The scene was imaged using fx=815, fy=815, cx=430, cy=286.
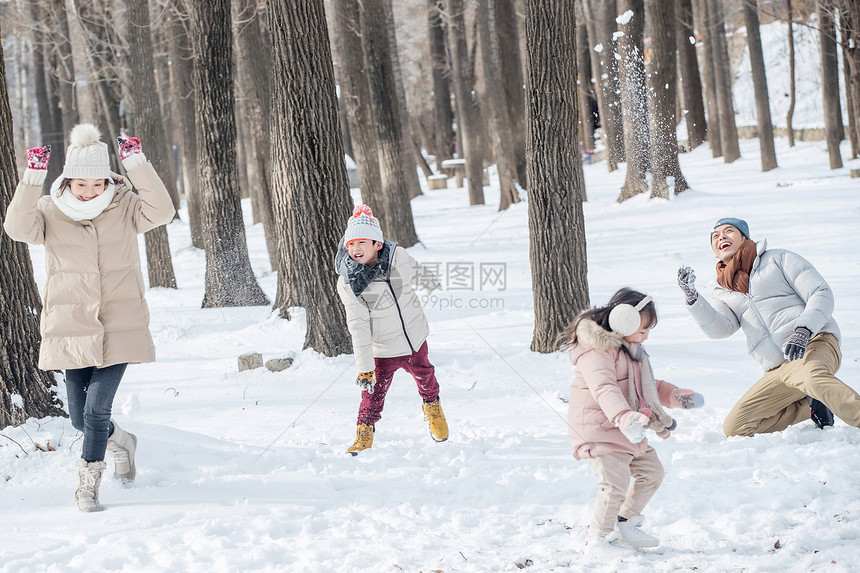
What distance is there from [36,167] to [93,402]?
121 centimetres

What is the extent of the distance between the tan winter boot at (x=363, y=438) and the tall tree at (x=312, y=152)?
7.15 feet

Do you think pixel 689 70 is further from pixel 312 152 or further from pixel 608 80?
pixel 312 152

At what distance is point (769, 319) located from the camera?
5121 mm

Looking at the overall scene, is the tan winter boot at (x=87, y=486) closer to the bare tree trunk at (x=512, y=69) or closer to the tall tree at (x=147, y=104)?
the tall tree at (x=147, y=104)

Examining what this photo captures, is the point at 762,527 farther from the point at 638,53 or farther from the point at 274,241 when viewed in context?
the point at 638,53

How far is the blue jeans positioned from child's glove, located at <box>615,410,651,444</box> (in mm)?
2570

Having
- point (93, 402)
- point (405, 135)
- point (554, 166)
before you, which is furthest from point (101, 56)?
point (93, 402)

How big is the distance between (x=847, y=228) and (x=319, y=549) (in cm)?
1035

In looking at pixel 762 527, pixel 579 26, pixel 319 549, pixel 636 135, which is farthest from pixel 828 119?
pixel 319 549

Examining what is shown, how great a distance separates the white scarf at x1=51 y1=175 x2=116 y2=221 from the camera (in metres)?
4.12

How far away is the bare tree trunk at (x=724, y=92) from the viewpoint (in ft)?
64.9

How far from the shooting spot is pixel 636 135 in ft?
49.7

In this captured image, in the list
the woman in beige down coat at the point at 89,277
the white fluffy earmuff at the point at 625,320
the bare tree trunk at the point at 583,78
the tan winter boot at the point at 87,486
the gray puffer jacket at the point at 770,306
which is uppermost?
the bare tree trunk at the point at 583,78

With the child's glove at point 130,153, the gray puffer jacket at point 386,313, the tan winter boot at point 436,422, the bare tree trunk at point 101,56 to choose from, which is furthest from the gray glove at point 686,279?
the bare tree trunk at point 101,56
